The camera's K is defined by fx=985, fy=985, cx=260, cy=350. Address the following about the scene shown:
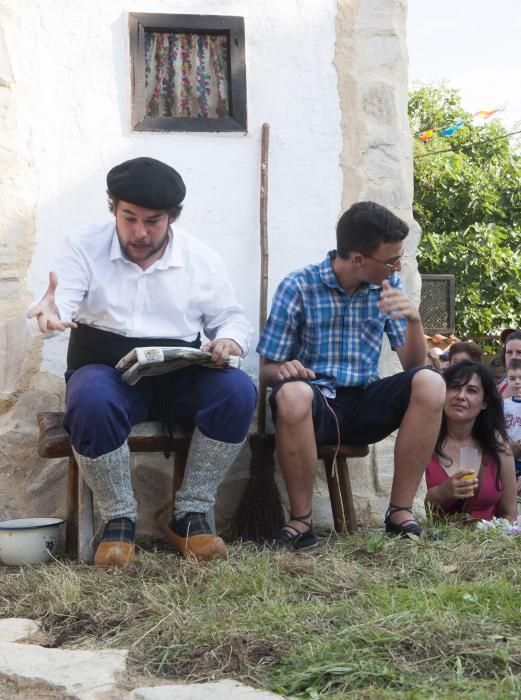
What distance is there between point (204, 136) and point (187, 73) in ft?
1.02

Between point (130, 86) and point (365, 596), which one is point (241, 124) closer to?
point (130, 86)

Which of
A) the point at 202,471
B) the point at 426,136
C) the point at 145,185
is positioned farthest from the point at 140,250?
the point at 426,136

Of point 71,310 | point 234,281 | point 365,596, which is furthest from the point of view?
point 234,281

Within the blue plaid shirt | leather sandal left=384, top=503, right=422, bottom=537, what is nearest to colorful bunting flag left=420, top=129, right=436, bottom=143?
the blue plaid shirt

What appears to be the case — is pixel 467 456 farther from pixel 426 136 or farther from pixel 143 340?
pixel 426 136

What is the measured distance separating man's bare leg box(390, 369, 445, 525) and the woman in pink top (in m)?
0.47

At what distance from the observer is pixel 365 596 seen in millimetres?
2766

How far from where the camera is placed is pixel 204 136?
423 centimetres

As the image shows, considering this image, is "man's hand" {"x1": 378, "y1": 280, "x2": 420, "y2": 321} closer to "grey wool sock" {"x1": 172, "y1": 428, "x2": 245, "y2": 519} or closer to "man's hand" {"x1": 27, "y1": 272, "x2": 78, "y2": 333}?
"grey wool sock" {"x1": 172, "y1": 428, "x2": 245, "y2": 519}

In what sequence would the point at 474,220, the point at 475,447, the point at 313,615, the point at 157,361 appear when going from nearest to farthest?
the point at 313,615
the point at 157,361
the point at 475,447
the point at 474,220

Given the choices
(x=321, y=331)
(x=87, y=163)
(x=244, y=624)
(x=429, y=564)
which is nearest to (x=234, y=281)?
(x=321, y=331)

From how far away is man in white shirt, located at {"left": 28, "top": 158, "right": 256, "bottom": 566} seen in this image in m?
3.32

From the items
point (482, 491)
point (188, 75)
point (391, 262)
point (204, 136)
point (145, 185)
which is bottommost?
point (482, 491)

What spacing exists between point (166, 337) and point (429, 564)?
1257 mm
